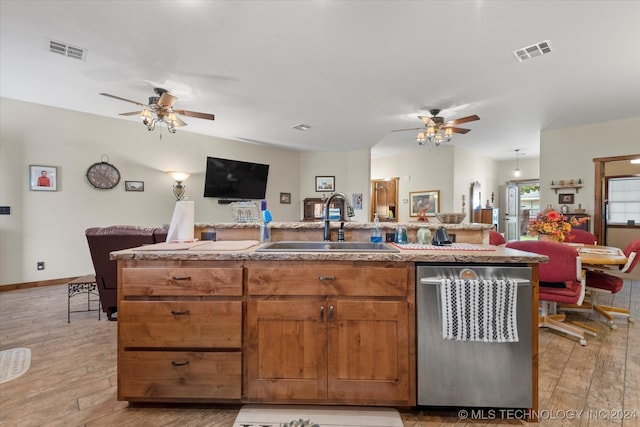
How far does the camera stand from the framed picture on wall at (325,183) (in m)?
7.46

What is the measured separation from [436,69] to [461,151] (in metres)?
4.69

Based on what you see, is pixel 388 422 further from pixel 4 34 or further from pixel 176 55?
pixel 4 34

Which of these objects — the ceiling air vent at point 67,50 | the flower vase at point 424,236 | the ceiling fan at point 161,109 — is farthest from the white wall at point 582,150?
the ceiling air vent at point 67,50

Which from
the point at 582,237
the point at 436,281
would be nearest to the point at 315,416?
the point at 436,281

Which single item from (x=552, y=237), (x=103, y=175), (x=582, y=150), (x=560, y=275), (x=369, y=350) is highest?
(x=582, y=150)

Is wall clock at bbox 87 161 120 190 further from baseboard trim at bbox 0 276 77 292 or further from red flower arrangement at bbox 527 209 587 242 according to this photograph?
Answer: red flower arrangement at bbox 527 209 587 242

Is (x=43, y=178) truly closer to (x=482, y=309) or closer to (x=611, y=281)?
(x=482, y=309)

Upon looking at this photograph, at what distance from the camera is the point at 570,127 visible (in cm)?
539

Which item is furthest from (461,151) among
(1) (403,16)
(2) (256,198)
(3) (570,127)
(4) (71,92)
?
(4) (71,92)

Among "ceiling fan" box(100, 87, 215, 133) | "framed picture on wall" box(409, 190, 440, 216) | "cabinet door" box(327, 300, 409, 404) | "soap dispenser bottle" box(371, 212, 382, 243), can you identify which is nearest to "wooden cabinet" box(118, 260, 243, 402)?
"cabinet door" box(327, 300, 409, 404)

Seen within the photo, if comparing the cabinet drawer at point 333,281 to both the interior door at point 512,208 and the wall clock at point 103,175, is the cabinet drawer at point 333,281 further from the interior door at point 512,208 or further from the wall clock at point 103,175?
the interior door at point 512,208

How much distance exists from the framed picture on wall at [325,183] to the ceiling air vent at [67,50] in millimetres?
5212

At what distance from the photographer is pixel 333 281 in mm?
1523

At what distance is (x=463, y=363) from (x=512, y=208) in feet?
30.0
